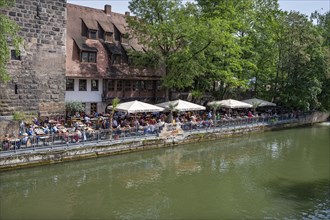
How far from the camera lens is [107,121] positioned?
26203mm

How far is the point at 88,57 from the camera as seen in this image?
3259 cm

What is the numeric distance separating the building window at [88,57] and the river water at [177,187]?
1097cm

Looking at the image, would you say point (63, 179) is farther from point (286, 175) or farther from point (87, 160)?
point (286, 175)

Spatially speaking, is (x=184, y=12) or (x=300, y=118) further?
(x=300, y=118)

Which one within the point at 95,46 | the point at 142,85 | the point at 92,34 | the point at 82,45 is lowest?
the point at 142,85

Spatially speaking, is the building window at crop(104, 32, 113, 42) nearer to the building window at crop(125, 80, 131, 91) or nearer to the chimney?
the chimney

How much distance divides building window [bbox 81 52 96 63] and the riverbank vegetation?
320 cm

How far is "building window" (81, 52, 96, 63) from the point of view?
106 ft

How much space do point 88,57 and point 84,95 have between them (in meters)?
3.16

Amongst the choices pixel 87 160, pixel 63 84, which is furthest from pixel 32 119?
pixel 87 160

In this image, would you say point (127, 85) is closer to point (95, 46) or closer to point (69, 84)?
point (95, 46)

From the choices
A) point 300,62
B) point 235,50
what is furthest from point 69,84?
point 300,62

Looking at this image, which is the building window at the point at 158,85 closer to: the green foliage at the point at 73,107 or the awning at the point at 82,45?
the awning at the point at 82,45

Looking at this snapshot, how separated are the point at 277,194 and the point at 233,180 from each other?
9.29 ft
